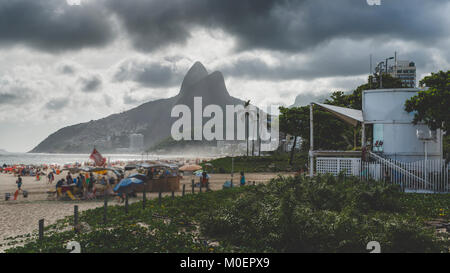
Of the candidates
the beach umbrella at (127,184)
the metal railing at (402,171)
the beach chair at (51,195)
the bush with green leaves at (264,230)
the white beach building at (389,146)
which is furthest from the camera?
the beach chair at (51,195)

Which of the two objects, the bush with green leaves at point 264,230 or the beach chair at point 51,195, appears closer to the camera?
the bush with green leaves at point 264,230

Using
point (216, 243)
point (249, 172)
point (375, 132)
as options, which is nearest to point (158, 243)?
point (216, 243)

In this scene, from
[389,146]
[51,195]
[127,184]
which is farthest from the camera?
[51,195]

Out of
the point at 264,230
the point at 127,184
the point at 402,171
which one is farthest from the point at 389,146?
the point at 127,184

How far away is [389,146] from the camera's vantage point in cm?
1988

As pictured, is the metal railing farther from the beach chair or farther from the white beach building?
the beach chair

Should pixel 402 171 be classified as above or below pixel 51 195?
above

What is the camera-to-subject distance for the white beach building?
1798cm

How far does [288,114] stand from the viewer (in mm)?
46031

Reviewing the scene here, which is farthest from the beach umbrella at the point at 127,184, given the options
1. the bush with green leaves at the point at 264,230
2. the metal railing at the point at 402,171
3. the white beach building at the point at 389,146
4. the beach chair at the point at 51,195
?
the metal railing at the point at 402,171

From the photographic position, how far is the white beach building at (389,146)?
1798 cm

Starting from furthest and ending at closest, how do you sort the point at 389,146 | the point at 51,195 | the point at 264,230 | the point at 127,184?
the point at 51,195 → the point at 389,146 → the point at 127,184 → the point at 264,230

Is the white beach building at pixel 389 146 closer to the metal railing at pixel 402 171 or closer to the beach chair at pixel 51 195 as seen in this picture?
the metal railing at pixel 402 171

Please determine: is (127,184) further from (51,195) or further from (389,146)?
(389,146)
